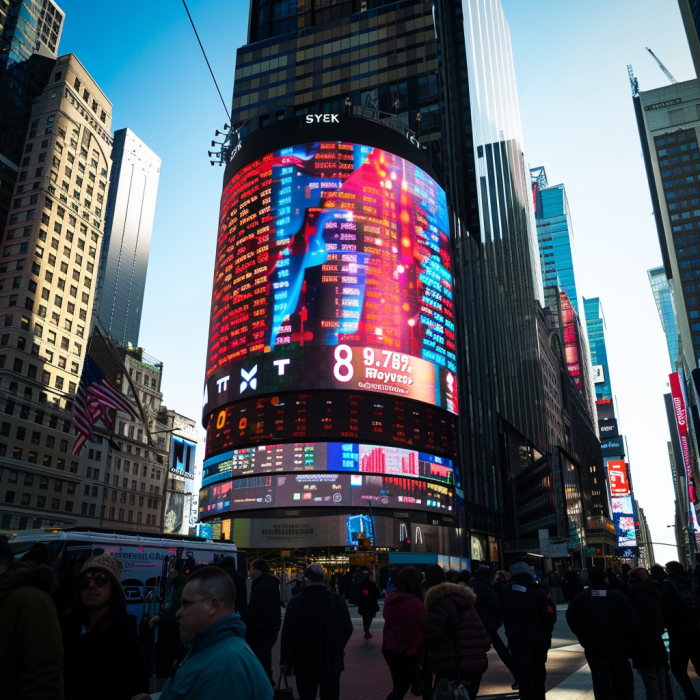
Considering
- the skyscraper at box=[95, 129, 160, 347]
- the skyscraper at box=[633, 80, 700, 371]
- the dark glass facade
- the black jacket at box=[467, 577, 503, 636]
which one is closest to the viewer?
the black jacket at box=[467, 577, 503, 636]

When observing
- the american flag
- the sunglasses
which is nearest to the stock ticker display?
the american flag

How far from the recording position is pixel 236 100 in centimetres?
10075

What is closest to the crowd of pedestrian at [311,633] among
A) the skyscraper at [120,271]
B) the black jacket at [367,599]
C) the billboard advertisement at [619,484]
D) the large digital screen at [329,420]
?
the black jacket at [367,599]

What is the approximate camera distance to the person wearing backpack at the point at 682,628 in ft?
31.8

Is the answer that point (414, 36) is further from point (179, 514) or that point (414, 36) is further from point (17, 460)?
point (179, 514)

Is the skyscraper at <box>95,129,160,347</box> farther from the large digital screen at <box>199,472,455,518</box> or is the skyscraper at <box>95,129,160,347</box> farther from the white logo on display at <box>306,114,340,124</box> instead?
the large digital screen at <box>199,472,455,518</box>

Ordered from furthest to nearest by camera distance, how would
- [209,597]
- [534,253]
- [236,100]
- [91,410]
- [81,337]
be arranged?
[534,253] → [236,100] → [81,337] → [91,410] → [209,597]

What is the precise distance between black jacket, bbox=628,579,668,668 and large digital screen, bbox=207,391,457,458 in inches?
2033

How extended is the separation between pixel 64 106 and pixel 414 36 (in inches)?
1987

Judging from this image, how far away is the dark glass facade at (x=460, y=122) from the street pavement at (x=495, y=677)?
185 ft

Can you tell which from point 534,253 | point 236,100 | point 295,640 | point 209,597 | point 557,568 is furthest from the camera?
point 534,253

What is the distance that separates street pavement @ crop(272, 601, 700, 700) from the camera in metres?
10.3

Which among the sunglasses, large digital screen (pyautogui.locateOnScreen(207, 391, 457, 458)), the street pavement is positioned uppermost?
large digital screen (pyautogui.locateOnScreen(207, 391, 457, 458))

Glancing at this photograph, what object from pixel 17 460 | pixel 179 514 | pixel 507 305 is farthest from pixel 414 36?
pixel 179 514
